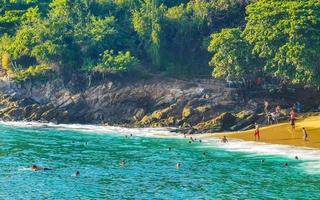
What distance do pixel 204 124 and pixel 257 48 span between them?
1189 centimetres

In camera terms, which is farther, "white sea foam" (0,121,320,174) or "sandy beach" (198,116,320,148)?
"sandy beach" (198,116,320,148)

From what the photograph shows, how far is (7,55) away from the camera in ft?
314

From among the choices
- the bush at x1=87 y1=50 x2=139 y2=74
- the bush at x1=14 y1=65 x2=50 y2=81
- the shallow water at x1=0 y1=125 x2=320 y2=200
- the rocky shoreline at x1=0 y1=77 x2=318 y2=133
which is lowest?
the shallow water at x1=0 y1=125 x2=320 y2=200

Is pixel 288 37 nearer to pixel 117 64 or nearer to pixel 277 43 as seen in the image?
pixel 277 43

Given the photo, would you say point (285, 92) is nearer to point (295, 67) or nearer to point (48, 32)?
point (295, 67)

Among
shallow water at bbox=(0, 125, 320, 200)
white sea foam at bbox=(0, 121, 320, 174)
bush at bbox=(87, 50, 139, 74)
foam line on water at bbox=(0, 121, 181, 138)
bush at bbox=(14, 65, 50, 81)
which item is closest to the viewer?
shallow water at bbox=(0, 125, 320, 200)

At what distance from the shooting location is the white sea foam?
55.1 meters

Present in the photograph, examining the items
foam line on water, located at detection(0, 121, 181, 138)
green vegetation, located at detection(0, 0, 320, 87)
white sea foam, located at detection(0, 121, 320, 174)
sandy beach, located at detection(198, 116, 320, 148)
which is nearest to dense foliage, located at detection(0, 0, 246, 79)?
green vegetation, located at detection(0, 0, 320, 87)

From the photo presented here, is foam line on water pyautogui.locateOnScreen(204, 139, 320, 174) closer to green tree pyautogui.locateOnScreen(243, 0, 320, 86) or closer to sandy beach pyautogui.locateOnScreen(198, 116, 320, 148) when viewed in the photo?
sandy beach pyautogui.locateOnScreen(198, 116, 320, 148)

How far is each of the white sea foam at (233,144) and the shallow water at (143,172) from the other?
1.11 metres

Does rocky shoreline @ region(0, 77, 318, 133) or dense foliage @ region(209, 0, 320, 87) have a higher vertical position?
dense foliage @ region(209, 0, 320, 87)

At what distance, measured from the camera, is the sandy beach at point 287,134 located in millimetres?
62997

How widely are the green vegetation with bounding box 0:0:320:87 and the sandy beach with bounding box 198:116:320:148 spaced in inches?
413

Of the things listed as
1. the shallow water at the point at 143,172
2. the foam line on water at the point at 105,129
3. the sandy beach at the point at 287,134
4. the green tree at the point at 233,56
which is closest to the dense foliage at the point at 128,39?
the green tree at the point at 233,56
